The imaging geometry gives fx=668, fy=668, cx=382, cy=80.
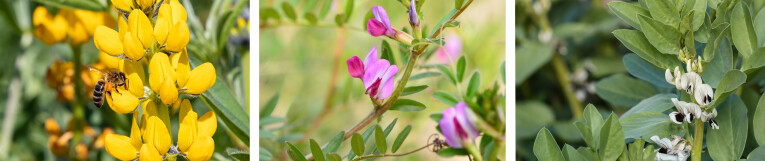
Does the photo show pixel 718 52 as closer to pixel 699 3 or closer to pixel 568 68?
pixel 699 3

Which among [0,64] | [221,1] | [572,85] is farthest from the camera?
[572,85]

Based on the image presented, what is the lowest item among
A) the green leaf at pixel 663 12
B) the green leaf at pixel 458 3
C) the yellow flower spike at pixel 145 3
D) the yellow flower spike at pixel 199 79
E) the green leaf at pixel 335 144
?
the green leaf at pixel 335 144

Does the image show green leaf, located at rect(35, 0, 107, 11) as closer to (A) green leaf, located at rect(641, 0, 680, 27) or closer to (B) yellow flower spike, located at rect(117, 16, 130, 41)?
(B) yellow flower spike, located at rect(117, 16, 130, 41)

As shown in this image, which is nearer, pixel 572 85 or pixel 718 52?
pixel 718 52

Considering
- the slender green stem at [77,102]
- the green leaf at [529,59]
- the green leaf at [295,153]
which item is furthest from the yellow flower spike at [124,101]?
the green leaf at [529,59]

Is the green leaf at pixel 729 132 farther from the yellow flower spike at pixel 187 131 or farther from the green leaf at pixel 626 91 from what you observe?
the yellow flower spike at pixel 187 131

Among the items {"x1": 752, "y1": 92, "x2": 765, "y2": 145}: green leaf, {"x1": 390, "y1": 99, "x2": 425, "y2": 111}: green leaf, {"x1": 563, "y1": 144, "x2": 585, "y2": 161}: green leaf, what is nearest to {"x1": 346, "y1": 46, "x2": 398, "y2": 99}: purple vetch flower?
{"x1": 390, "y1": 99, "x2": 425, "y2": 111}: green leaf

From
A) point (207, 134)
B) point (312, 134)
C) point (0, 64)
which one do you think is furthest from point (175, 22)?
point (0, 64)
